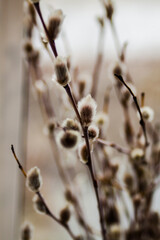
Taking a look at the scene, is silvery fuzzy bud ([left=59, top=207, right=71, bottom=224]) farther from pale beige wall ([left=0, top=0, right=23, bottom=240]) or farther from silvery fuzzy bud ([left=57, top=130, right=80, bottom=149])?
pale beige wall ([left=0, top=0, right=23, bottom=240])

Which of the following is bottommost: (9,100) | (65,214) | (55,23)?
(65,214)

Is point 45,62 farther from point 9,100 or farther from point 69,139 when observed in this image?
point 69,139

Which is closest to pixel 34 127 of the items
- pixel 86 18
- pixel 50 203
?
pixel 50 203

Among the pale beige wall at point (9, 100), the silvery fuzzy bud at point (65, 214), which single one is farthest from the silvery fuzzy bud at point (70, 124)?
the pale beige wall at point (9, 100)

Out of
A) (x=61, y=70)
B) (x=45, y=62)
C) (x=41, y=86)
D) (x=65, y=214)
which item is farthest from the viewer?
(x=45, y=62)

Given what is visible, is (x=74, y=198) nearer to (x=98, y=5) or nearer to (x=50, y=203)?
(x=50, y=203)

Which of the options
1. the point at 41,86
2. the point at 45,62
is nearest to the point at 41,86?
the point at 41,86

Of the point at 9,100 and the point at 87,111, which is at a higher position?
the point at 9,100

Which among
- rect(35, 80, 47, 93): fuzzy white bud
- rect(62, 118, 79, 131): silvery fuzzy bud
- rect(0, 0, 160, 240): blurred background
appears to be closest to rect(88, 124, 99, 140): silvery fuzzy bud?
rect(62, 118, 79, 131): silvery fuzzy bud

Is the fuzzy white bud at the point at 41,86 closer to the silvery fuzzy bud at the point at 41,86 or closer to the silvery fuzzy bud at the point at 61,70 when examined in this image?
the silvery fuzzy bud at the point at 41,86
